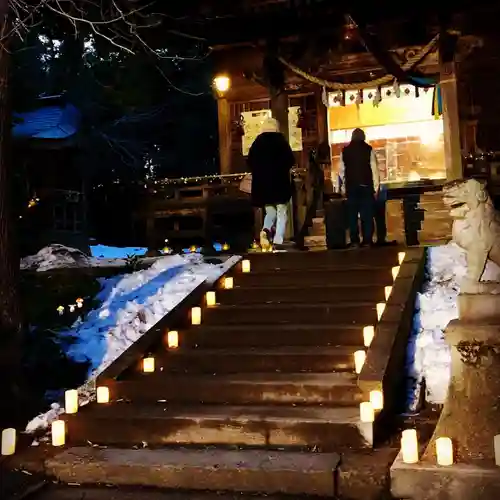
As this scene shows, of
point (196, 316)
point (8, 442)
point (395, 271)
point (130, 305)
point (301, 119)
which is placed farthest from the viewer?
point (301, 119)

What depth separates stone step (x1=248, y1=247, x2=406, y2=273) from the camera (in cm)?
888

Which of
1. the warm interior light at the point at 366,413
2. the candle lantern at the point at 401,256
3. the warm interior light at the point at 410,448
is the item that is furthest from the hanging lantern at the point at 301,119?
the warm interior light at the point at 410,448

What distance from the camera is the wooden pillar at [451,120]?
1301 cm

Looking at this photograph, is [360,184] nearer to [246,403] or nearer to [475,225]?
[475,225]

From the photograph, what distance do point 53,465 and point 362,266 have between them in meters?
4.95

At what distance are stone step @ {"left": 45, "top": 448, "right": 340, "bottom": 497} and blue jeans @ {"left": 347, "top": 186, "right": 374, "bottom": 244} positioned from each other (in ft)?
17.5

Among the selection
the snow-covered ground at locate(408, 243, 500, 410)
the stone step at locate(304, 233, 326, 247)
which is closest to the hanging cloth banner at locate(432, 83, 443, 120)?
the stone step at locate(304, 233, 326, 247)

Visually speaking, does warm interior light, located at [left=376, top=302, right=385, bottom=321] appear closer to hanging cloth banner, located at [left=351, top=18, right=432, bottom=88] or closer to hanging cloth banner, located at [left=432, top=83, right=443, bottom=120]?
hanging cloth banner, located at [left=351, top=18, right=432, bottom=88]

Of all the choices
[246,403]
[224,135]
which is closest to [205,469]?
[246,403]

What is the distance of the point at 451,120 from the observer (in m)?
13.3

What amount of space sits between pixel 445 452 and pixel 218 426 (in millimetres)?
2043

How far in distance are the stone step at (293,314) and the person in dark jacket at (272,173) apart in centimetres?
247

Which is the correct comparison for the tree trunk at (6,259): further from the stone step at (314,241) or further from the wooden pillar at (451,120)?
the wooden pillar at (451,120)

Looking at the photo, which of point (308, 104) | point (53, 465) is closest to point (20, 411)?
point (53, 465)
